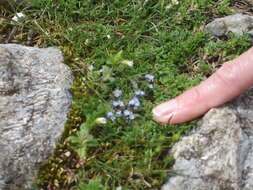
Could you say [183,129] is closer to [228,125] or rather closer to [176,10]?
[228,125]

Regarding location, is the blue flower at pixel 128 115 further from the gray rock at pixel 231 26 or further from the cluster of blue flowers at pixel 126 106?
the gray rock at pixel 231 26

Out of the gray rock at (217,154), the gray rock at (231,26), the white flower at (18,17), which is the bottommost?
the gray rock at (217,154)

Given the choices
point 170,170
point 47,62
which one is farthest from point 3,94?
point 170,170

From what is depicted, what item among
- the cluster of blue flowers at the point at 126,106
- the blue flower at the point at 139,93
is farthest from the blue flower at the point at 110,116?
the blue flower at the point at 139,93

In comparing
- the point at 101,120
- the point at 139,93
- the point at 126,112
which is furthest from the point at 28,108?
the point at 139,93

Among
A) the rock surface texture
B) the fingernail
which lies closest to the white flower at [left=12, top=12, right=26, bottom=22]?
the rock surface texture

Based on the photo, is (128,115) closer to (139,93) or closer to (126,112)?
(126,112)
